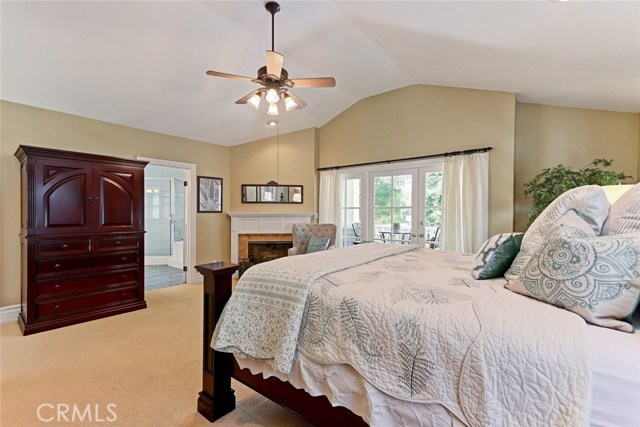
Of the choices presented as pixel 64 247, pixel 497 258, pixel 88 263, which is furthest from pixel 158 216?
pixel 497 258

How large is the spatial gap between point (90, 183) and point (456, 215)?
4399 millimetres

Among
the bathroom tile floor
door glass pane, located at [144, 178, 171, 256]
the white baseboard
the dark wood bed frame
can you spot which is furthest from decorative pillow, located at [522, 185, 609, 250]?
door glass pane, located at [144, 178, 171, 256]

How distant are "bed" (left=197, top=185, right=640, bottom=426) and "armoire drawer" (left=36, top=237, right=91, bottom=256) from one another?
7.85 feet

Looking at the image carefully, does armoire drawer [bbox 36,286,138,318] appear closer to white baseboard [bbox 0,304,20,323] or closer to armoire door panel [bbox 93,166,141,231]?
white baseboard [bbox 0,304,20,323]

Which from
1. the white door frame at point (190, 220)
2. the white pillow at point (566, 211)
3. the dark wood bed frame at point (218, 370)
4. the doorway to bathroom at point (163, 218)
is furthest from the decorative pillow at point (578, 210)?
the doorway to bathroom at point (163, 218)

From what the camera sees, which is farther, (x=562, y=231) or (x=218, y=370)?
(x=218, y=370)

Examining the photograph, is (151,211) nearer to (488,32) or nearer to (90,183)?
(90,183)

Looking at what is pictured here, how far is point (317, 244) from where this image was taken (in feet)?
15.0

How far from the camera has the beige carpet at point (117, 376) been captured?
5.78 feet

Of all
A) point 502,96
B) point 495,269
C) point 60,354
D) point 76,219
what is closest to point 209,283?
point 495,269

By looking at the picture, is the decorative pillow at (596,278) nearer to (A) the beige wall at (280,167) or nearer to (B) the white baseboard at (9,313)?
(A) the beige wall at (280,167)

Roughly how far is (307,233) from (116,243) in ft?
8.37

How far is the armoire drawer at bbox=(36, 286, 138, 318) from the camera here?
3.00 m

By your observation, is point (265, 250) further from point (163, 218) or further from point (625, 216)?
point (625, 216)
